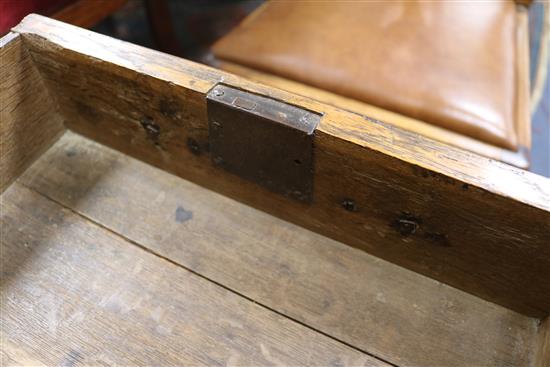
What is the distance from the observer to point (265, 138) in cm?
57

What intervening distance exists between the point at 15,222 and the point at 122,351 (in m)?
0.26

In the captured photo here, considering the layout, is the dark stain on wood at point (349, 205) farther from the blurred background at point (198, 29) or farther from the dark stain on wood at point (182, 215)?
the blurred background at point (198, 29)

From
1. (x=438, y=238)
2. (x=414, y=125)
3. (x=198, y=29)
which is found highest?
(x=438, y=238)

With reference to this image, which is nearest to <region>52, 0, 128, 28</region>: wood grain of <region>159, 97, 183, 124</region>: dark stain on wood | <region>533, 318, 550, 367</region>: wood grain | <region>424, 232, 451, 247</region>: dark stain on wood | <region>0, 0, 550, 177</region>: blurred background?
<region>0, 0, 550, 177</region>: blurred background

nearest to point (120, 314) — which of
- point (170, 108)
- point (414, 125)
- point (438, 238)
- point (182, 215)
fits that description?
point (182, 215)

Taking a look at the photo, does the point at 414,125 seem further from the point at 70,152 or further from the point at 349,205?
the point at 70,152

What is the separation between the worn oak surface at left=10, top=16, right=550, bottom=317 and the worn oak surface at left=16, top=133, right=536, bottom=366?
2cm

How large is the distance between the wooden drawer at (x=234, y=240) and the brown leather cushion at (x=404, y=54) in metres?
0.36

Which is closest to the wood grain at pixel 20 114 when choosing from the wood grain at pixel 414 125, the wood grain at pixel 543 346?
the wood grain at pixel 414 125

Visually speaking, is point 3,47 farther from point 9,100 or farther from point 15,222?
point 15,222

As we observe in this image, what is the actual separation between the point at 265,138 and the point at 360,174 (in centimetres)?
12

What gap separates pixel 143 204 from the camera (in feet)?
2.30

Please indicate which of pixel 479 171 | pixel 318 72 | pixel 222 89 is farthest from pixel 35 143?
pixel 479 171

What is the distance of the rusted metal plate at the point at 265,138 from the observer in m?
0.55
